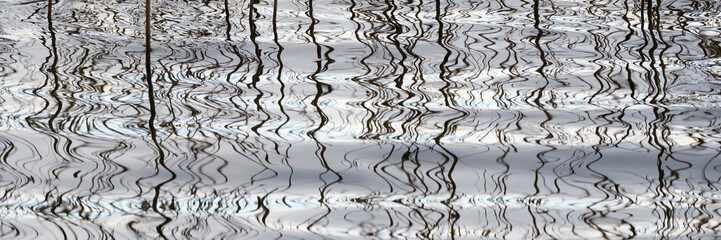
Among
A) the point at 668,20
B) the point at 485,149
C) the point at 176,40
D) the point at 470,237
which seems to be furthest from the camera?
the point at 668,20

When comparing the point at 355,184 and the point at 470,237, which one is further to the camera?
the point at 355,184

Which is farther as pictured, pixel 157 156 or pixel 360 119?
pixel 360 119

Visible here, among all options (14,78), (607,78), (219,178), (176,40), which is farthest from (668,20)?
(14,78)

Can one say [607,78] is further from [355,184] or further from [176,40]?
[176,40]

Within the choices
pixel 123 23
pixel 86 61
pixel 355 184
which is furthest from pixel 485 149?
pixel 123 23

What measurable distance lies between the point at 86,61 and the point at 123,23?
38 centimetres

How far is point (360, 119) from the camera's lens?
8.11 feet

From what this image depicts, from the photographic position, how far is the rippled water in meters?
1.96

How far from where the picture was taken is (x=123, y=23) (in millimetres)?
3230

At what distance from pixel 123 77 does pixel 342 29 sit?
30.9 inches

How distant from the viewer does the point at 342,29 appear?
3242 millimetres

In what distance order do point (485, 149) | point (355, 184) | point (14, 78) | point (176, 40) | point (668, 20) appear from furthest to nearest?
point (668, 20), point (176, 40), point (14, 78), point (485, 149), point (355, 184)

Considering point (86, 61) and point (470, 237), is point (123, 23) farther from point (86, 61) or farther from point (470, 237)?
point (470, 237)

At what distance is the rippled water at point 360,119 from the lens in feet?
6.43
